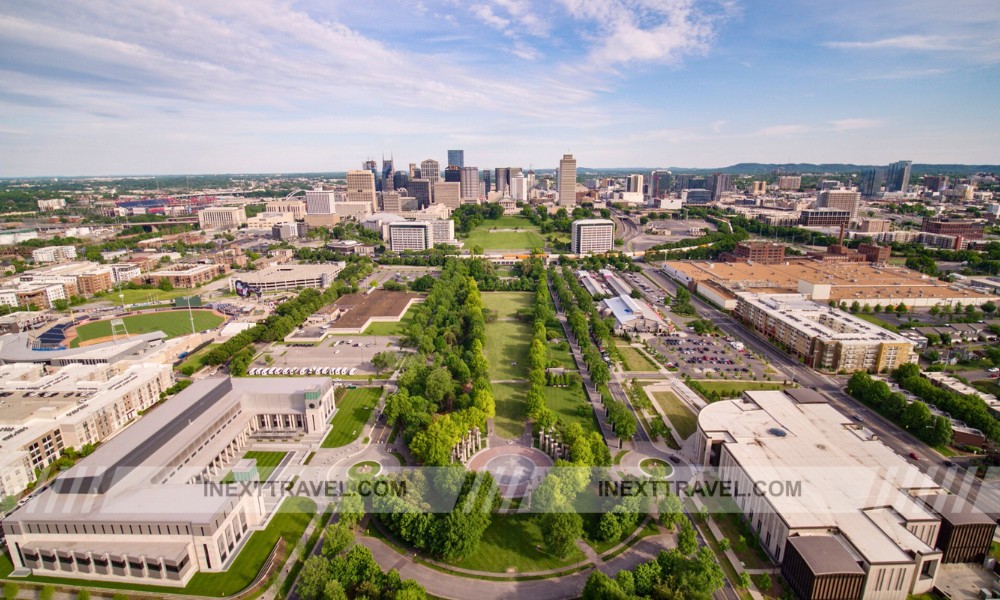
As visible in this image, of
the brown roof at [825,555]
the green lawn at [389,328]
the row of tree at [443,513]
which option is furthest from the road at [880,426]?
the green lawn at [389,328]

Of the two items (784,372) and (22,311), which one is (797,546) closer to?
(784,372)

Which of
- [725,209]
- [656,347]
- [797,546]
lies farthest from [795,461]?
[725,209]

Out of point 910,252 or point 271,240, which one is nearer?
point 910,252

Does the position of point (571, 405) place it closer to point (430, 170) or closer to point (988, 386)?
point (988, 386)

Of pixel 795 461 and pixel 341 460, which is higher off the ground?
pixel 795 461

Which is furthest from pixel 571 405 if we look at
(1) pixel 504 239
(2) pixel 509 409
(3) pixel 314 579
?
(1) pixel 504 239

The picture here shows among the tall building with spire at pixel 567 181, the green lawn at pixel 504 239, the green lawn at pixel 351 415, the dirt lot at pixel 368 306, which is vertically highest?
the tall building with spire at pixel 567 181

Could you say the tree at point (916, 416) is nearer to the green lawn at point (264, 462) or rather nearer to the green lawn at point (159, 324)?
the green lawn at point (264, 462)

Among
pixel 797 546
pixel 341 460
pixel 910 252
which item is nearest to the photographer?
pixel 797 546
